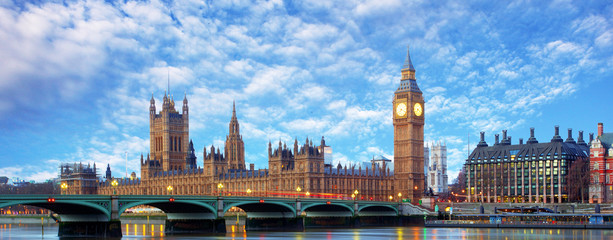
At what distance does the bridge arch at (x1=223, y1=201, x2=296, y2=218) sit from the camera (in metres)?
107

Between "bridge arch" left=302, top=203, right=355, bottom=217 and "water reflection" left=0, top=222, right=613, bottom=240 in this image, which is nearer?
"water reflection" left=0, top=222, right=613, bottom=240

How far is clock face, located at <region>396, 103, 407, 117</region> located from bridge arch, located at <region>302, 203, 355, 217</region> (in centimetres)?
3951

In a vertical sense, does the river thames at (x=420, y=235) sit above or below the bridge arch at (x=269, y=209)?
below

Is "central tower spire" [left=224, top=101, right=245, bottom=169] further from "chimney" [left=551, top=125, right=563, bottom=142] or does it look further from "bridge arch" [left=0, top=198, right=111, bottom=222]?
"bridge arch" [left=0, top=198, right=111, bottom=222]

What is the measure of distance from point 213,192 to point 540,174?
6698cm

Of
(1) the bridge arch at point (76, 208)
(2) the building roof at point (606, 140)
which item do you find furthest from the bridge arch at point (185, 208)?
(2) the building roof at point (606, 140)

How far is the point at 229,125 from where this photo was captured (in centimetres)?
19512

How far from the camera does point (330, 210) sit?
121562 mm

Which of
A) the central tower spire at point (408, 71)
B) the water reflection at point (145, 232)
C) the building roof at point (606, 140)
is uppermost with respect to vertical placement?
the central tower spire at point (408, 71)

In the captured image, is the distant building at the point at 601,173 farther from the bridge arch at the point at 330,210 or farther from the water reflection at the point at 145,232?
the water reflection at the point at 145,232

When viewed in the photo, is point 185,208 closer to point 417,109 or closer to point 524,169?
point 417,109

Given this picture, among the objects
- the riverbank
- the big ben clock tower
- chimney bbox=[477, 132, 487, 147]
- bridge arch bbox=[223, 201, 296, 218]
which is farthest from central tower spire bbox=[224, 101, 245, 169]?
the riverbank

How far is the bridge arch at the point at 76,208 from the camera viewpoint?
79.5 meters

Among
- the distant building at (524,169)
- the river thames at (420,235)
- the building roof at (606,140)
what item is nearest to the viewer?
the river thames at (420,235)
